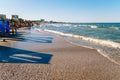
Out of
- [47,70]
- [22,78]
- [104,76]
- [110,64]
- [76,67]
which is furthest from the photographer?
[110,64]

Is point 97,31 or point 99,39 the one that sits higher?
point 99,39

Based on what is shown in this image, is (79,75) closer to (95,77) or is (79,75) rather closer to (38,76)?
(95,77)

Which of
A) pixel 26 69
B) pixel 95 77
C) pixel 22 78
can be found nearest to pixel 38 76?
pixel 22 78

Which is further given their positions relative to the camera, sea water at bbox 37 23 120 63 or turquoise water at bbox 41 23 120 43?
turquoise water at bbox 41 23 120 43

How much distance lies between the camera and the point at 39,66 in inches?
396

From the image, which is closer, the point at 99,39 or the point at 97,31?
the point at 99,39

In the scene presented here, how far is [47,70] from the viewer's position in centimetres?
934

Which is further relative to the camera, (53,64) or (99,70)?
(53,64)

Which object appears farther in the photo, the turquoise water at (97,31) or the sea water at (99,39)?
the turquoise water at (97,31)

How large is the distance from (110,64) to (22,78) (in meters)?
4.92

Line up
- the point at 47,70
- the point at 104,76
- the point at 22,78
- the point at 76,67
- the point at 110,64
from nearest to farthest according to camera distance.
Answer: the point at 22,78
the point at 104,76
the point at 47,70
the point at 76,67
the point at 110,64

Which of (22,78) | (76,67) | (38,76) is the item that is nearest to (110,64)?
(76,67)

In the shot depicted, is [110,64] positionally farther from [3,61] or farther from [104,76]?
[3,61]

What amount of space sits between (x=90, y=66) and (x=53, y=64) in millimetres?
1841
